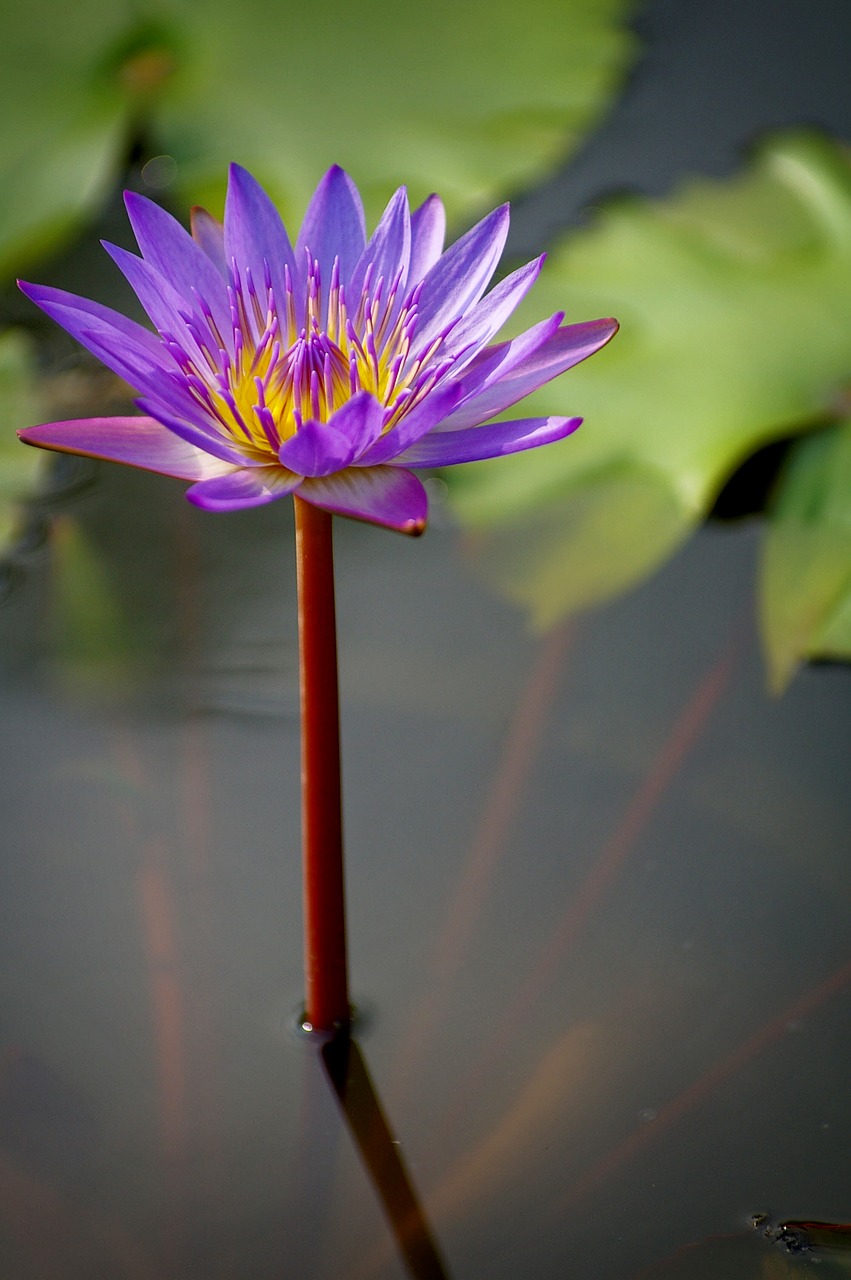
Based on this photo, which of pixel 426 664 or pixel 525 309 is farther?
pixel 525 309

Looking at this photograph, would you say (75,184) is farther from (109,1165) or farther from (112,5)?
(109,1165)

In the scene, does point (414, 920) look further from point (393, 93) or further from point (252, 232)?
point (393, 93)

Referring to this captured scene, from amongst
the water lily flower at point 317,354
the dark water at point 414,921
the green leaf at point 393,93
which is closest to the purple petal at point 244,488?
the water lily flower at point 317,354

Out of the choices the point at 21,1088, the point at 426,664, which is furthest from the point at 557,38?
the point at 21,1088

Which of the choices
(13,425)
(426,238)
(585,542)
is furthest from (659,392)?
(13,425)

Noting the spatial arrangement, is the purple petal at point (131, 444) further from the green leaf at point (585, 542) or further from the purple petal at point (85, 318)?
the green leaf at point (585, 542)
